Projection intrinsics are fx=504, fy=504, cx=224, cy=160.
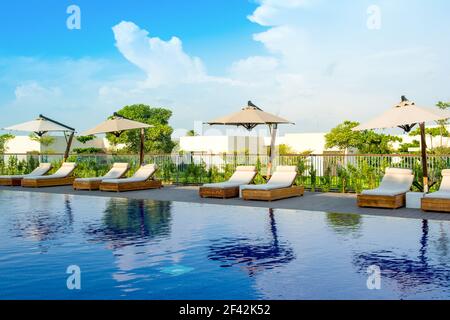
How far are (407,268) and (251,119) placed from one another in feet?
31.9

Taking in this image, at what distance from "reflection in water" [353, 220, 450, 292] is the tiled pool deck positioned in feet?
13.0

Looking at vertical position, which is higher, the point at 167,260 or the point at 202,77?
the point at 202,77

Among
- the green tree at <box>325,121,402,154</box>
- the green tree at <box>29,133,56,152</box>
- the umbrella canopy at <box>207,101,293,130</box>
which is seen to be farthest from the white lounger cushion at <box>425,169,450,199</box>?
the green tree at <box>29,133,56,152</box>

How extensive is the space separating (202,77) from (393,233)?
21931 mm

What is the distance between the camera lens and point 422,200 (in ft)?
36.0

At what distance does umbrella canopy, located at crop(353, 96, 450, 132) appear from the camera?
11.7m

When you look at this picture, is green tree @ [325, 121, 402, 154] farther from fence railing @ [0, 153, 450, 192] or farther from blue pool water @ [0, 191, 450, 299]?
blue pool water @ [0, 191, 450, 299]

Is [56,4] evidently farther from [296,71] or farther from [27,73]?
[296,71]

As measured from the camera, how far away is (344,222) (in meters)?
9.54

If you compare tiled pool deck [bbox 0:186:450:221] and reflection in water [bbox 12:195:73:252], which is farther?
tiled pool deck [bbox 0:186:450:221]

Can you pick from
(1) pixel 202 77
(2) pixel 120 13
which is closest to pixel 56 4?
(2) pixel 120 13

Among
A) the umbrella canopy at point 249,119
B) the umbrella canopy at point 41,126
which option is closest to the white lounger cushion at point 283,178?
the umbrella canopy at point 249,119

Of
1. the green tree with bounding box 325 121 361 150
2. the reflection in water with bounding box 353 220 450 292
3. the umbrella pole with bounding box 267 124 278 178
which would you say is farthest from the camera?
the green tree with bounding box 325 121 361 150
